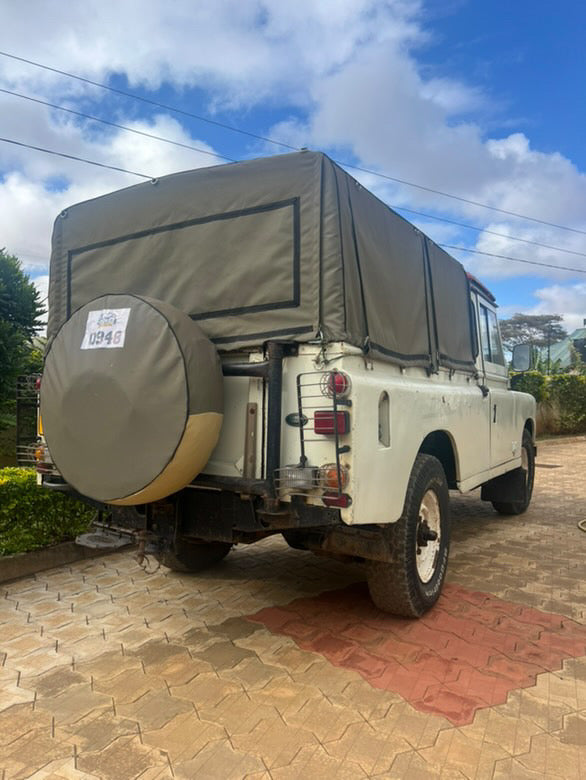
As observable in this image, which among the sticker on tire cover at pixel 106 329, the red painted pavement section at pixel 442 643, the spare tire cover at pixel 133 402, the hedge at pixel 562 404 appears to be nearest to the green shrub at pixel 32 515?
the spare tire cover at pixel 133 402

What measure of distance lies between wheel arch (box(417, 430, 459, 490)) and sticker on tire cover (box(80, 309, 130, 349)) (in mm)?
2366

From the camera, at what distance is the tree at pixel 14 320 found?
9.27 meters

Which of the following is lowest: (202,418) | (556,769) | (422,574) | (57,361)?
(556,769)

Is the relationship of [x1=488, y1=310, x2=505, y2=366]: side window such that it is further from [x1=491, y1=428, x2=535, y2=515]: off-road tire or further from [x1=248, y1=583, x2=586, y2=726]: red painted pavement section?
[x1=248, y1=583, x2=586, y2=726]: red painted pavement section

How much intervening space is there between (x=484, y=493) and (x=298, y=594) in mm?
3781

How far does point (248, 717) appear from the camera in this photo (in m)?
2.68

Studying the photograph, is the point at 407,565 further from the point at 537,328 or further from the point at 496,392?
the point at 537,328

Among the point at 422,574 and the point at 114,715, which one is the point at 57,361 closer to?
the point at 114,715

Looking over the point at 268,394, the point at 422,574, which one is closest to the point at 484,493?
the point at 422,574

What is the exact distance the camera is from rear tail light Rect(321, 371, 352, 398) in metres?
2.87

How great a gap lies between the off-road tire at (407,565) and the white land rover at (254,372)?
1 centimetres

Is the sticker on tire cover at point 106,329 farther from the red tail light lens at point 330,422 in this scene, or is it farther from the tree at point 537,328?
the tree at point 537,328

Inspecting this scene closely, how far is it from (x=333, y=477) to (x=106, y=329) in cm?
140

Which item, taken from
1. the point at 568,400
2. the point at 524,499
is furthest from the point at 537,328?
the point at 524,499
